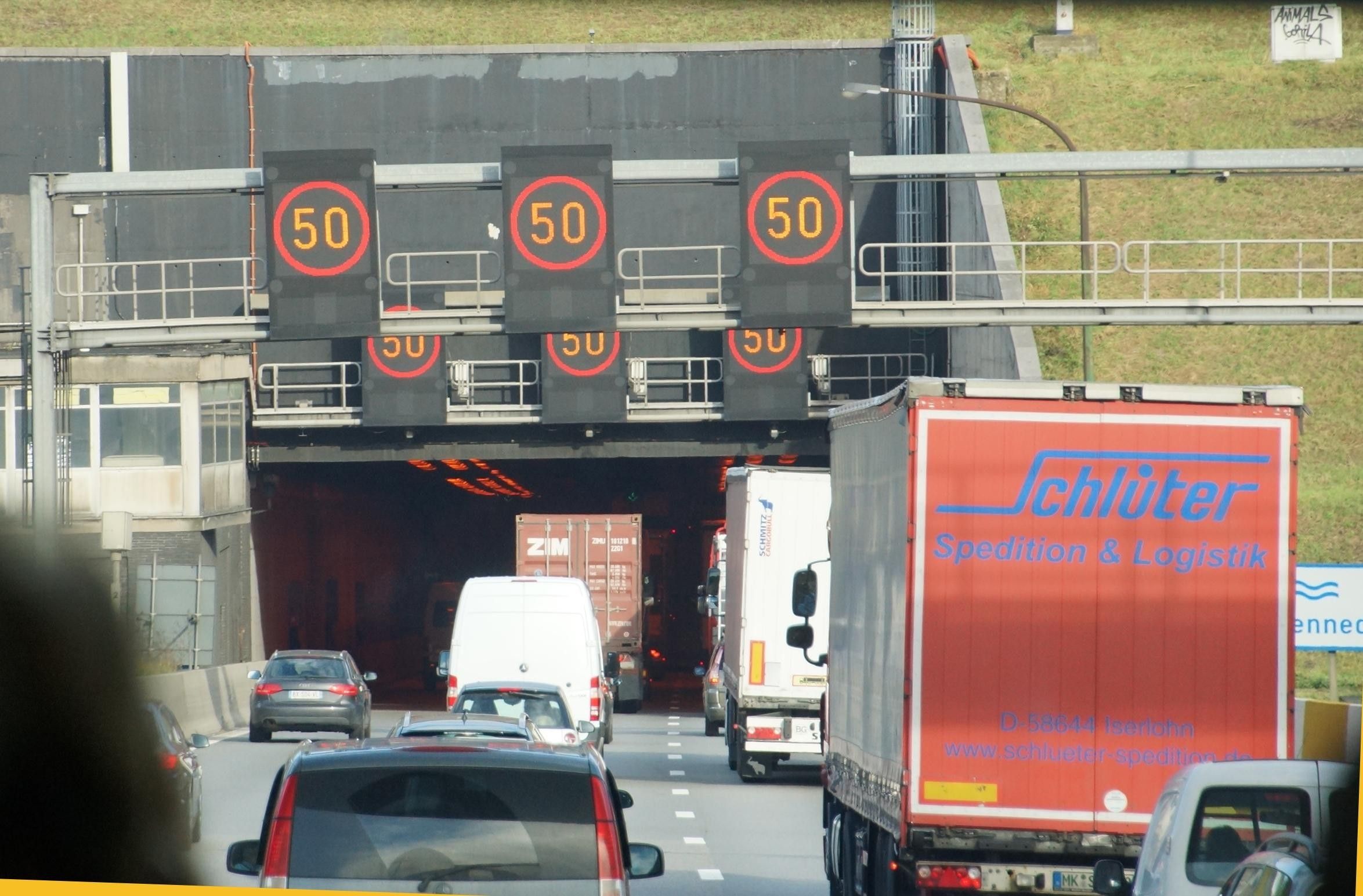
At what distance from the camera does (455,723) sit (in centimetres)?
1355

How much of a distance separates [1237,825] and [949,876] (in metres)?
3.65

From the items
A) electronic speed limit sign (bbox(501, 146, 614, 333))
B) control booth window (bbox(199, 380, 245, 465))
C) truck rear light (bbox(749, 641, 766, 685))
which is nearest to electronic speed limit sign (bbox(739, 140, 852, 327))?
electronic speed limit sign (bbox(501, 146, 614, 333))

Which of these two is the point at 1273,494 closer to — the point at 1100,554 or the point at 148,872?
the point at 1100,554

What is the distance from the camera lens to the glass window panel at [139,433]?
46906 millimetres

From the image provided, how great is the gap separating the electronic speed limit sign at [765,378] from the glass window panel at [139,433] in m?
13.5

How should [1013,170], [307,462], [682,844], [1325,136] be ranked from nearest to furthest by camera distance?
[682,844], [1013,170], [307,462], [1325,136]

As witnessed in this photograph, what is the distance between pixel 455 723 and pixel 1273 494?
547 centimetres

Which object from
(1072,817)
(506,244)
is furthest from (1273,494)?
(506,244)

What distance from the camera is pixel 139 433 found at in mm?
47219

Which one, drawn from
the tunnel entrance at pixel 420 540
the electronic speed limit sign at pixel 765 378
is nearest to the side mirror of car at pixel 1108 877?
the electronic speed limit sign at pixel 765 378

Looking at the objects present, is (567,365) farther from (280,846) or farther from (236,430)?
(280,846)

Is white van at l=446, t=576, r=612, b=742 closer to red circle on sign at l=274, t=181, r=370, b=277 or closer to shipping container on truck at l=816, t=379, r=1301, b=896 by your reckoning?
red circle on sign at l=274, t=181, r=370, b=277

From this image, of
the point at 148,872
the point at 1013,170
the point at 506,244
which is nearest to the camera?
the point at 148,872

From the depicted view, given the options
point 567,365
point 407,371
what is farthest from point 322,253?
point 407,371
